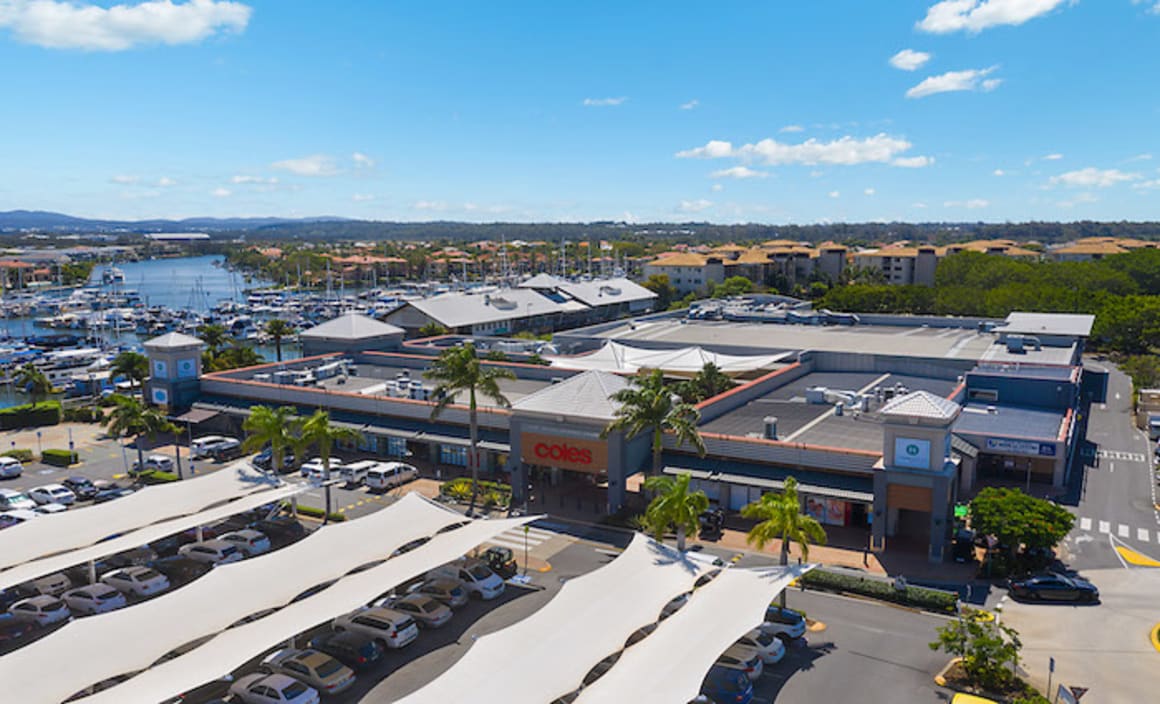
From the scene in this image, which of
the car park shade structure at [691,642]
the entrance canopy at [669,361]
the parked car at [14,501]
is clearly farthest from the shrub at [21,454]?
the car park shade structure at [691,642]

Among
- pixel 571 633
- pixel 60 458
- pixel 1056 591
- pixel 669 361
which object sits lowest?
pixel 60 458

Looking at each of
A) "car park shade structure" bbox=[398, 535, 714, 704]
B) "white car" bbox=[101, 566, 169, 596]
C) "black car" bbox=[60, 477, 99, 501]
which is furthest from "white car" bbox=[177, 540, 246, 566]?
"car park shade structure" bbox=[398, 535, 714, 704]

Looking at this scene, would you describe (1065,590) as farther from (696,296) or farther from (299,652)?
(696,296)

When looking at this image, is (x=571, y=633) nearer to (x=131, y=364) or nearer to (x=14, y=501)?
(x=14, y=501)

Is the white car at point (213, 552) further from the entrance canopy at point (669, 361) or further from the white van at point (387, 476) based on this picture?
the entrance canopy at point (669, 361)

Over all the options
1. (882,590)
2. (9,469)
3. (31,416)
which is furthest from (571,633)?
(31,416)
